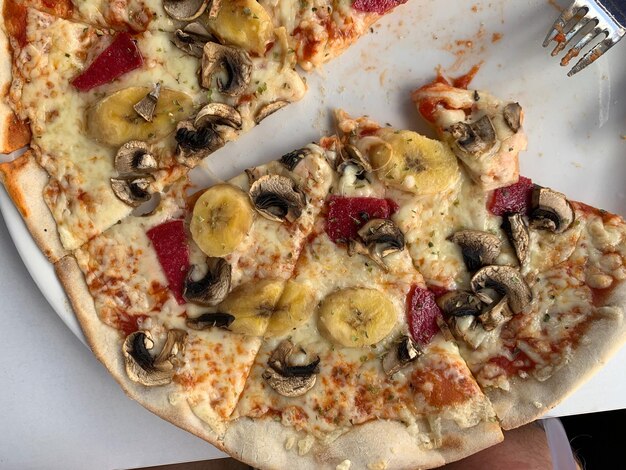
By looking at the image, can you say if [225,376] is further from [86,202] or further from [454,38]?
[454,38]

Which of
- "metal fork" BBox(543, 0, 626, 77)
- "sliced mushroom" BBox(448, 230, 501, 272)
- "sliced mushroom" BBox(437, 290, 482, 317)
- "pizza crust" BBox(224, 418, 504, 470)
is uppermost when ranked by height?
"metal fork" BBox(543, 0, 626, 77)

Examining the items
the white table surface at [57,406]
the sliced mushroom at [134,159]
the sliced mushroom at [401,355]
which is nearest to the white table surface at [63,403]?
the white table surface at [57,406]

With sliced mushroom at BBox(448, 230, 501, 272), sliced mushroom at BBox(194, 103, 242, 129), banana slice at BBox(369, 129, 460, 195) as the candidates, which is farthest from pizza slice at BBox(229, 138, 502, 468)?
sliced mushroom at BBox(194, 103, 242, 129)

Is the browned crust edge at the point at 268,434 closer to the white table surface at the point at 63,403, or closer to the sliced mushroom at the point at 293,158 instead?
the white table surface at the point at 63,403

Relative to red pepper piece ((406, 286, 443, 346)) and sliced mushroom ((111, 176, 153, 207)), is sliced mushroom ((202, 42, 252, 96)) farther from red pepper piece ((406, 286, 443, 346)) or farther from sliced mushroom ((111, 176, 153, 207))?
red pepper piece ((406, 286, 443, 346))

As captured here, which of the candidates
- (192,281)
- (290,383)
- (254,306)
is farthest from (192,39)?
(290,383)
